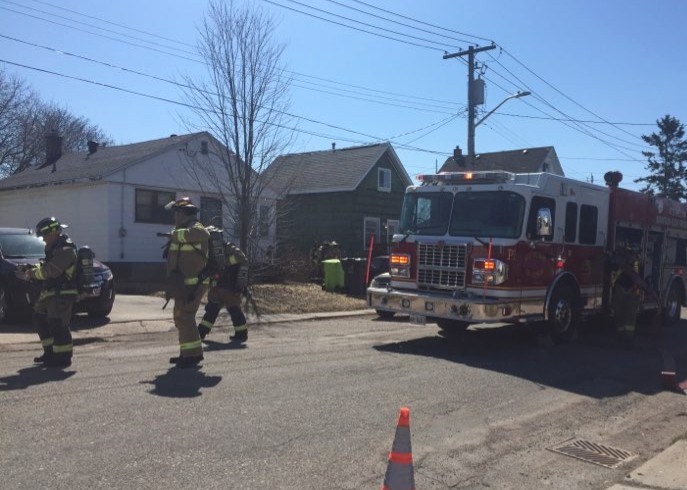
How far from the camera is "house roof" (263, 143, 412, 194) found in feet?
94.2

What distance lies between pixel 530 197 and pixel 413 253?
1942 mm

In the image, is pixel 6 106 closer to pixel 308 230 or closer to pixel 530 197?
Result: pixel 308 230

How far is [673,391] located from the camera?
7480mm

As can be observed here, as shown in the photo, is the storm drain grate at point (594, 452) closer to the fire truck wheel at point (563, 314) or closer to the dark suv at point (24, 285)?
the fire truck wheel at point (563, 314)

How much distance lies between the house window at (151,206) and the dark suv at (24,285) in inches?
375

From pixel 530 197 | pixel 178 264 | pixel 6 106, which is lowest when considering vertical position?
pixel 178 264

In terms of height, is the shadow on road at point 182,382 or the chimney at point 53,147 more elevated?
the chimney at point 53,147

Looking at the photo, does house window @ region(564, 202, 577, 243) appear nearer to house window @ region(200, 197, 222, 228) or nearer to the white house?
the white house

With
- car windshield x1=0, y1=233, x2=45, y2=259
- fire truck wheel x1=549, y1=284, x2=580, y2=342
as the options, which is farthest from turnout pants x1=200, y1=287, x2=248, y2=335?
fire truck wheel x1=549, y1=284, x2=580, y2=342

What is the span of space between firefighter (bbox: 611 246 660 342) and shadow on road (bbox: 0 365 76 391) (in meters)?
8.57

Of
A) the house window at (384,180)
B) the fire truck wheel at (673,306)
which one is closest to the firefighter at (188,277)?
the fire truck wheel at (673,306)

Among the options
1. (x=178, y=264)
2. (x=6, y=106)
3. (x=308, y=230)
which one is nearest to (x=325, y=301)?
(x=178, y=264)

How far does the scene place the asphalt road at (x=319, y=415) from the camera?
168 inches

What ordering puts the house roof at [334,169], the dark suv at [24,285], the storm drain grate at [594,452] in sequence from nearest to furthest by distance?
the storm drain grate at [594,452] → the dark suv at [24,285] → the house roof at [334,169]
